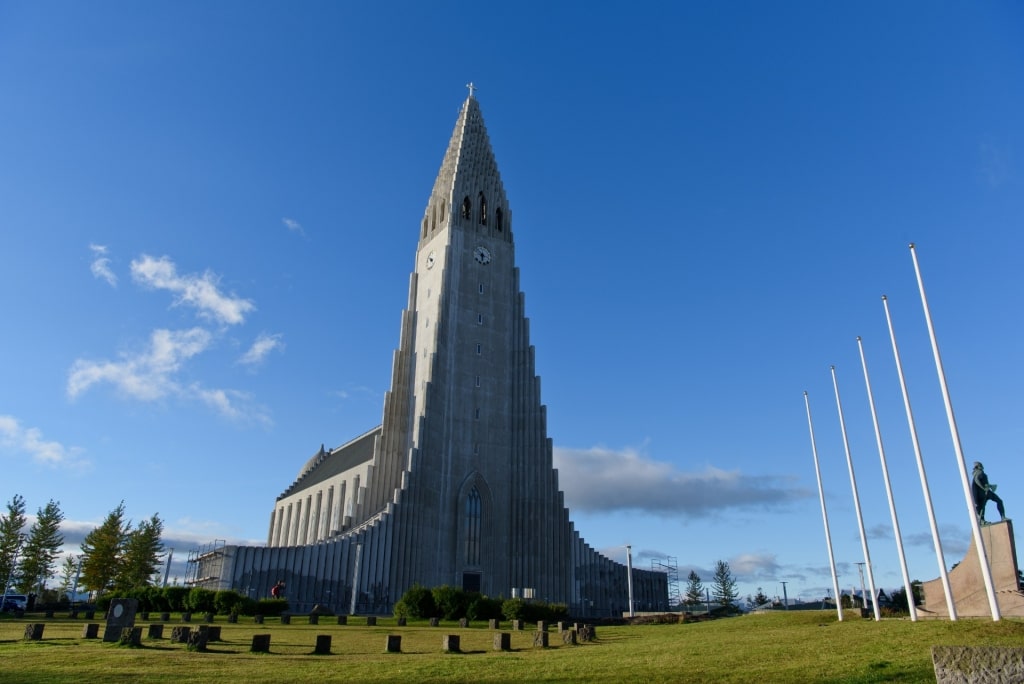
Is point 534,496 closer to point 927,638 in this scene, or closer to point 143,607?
point 143,607

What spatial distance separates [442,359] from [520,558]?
17.4m

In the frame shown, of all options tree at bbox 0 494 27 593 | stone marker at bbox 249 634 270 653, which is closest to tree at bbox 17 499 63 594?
tree at bbox 0 494 27 593

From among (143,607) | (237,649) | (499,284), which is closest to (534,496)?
(499,284)

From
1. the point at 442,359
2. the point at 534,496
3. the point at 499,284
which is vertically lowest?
the point at 534,496

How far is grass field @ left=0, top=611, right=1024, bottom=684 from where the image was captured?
1370 cm

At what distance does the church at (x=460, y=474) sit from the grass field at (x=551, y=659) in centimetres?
3018

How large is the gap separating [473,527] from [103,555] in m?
36.9

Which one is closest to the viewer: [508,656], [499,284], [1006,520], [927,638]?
[927,638]

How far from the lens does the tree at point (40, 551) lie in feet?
208

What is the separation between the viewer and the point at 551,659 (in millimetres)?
17125

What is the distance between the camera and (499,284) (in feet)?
218

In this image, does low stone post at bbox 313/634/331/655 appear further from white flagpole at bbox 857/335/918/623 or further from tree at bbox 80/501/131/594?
tree at bbox 80/501/131/594

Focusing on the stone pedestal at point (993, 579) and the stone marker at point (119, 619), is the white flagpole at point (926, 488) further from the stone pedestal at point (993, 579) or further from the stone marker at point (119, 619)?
the stone marker at point (119, 619)

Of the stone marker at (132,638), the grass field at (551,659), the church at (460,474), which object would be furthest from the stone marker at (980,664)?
the church at (460,474)
